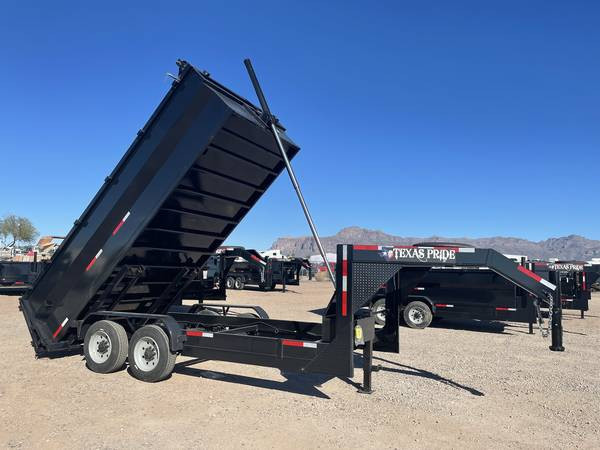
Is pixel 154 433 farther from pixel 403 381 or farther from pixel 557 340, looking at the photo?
pixel 557 340

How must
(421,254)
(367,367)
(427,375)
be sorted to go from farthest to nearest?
(427,375) → (367,367) → (421,254)

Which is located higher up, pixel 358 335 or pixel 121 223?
pixel 121 223

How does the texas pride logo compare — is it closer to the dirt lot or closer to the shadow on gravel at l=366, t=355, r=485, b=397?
the dirt lot

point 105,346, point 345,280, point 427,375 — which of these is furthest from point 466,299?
point 105,346

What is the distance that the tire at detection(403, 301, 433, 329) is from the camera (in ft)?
42.4

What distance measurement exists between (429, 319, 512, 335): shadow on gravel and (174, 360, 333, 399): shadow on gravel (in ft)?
23.8

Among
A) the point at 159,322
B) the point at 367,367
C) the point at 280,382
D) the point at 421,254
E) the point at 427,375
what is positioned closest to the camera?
the point at 421,254

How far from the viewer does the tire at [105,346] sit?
700 centimetres

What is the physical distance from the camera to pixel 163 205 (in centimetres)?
668

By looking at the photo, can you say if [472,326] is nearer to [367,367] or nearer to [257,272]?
[367,367]

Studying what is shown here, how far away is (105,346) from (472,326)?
10.1 meters

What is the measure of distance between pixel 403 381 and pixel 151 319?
366 centimetres

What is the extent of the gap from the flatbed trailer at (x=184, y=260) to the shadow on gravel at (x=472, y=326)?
22.1ft

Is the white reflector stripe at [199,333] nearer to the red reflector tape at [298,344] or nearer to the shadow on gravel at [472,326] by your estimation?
the red reflector tape at [298,344]
